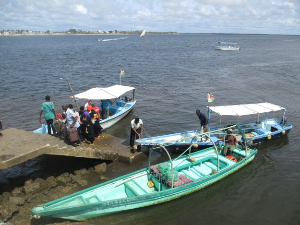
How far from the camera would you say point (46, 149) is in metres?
9.55

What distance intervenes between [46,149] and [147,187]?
423 cm

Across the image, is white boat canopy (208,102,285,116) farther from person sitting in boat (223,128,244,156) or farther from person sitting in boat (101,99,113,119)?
person sitting in boat (101,99,113,119)

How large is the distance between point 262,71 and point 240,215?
3809cm

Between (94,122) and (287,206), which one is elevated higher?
(94,122)

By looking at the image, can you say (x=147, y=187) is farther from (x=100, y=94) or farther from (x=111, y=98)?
(x=100, y=94)

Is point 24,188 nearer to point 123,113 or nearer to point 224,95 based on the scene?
point 123,113

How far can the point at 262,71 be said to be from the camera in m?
42.9

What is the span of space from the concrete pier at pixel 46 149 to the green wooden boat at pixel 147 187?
1958 mm

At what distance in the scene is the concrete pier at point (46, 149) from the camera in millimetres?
8867

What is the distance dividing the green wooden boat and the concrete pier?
77.1 inches

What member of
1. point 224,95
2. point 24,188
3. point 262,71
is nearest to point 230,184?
point 24,188

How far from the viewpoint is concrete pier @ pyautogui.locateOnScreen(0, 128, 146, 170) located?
8.87m

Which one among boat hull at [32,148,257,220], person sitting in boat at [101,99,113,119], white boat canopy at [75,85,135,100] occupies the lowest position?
boat hull at [32,148,257,220]

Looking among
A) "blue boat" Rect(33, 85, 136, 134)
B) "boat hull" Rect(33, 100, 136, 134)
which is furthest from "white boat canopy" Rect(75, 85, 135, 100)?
"boat hull" Rect(33, 100, 136, 134)
